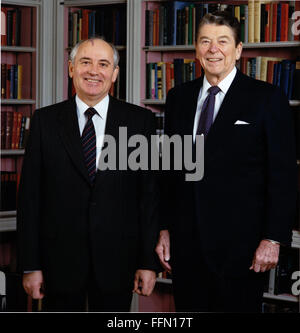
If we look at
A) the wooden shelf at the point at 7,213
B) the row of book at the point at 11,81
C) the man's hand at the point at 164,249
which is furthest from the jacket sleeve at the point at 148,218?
the row of book at the point at 11,81

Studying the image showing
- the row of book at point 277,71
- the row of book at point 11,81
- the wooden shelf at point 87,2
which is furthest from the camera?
the row of book at point 11,81

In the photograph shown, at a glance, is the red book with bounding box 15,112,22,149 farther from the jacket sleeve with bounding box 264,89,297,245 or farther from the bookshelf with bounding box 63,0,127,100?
the jacket sleeve with bounding box 264,89,297,245

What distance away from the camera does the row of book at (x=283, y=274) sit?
3627 millimetres

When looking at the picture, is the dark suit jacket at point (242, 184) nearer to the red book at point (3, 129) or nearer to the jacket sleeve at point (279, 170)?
the jacket sleeve at point (279, 170)

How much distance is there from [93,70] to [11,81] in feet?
6.58

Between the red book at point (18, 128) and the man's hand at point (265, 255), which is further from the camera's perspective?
the red book at point (18, 128)

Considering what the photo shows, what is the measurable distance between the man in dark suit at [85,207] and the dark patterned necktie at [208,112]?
0.23 metres

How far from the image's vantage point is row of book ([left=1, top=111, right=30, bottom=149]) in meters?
4.14

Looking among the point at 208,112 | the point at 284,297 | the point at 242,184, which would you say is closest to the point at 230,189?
the point at 242,184

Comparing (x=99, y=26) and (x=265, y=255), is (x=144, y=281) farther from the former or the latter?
(x=99, y=26)

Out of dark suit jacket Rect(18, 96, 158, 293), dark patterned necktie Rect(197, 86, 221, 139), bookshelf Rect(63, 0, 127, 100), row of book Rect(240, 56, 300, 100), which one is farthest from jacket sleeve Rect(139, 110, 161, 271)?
bookshelf Rect(63, 0, 127, 100)

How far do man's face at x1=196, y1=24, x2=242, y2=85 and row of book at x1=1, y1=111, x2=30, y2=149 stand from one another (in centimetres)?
212

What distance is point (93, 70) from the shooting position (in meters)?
2.32
